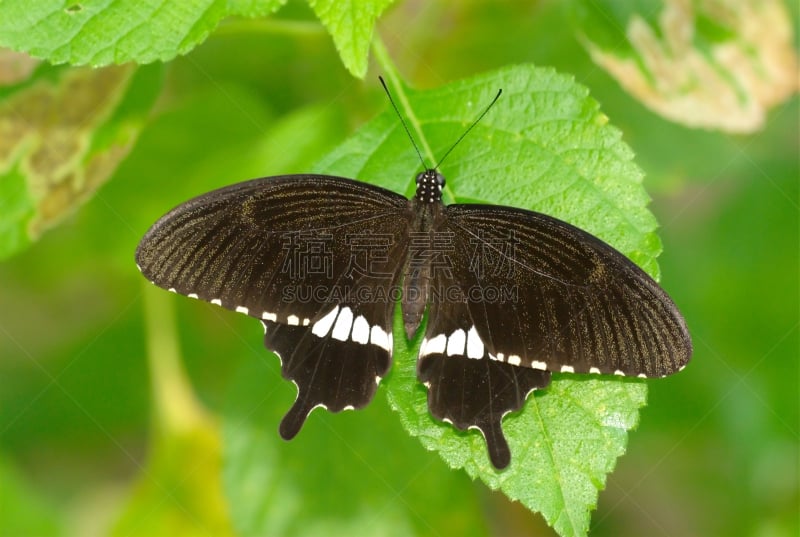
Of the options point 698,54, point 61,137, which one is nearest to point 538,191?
point 698,54

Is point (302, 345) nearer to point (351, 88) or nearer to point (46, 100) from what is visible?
point (351, 88)

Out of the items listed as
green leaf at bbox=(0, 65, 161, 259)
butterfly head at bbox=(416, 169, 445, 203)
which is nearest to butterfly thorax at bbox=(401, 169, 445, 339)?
butterfly head at bbox=(416, 169, 445, 203)

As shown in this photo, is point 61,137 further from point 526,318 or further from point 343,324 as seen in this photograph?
point 526,318

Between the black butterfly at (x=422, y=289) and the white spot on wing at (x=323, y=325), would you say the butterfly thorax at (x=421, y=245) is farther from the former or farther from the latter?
the white spot on wing at (x=323, y=325)

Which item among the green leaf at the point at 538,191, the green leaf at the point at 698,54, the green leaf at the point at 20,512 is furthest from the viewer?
the green leaf at the point at 20,512

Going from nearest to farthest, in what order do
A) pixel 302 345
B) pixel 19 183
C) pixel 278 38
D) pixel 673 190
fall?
pixel 302 345
pixel 19 183
pixel 278 38
pixel 673 190

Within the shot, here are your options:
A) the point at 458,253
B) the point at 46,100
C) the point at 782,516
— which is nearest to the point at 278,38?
the point at 46,100

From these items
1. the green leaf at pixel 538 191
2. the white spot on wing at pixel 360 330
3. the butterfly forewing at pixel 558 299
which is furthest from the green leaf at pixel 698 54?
the white spot on wing at pixel 360 330

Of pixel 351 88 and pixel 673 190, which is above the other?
pixel 673 190
